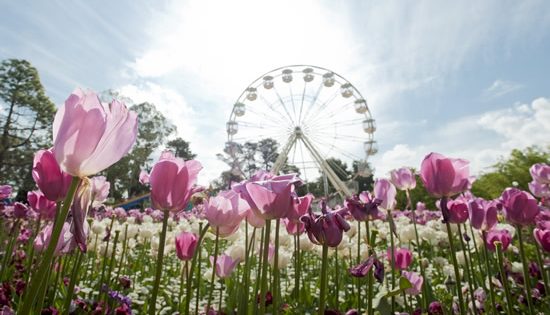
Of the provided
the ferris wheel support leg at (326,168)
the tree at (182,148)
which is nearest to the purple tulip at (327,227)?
Answer: the ferris wheel support leg at (326,168)

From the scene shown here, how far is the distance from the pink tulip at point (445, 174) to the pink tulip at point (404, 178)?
0.80 metres

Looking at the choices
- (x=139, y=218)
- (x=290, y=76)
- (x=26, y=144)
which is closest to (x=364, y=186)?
(x=290, y=76)

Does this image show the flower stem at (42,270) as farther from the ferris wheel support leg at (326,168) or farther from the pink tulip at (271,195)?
the ferris wheel support leg at (326,168)

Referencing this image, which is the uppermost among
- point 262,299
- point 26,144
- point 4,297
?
point 26,144

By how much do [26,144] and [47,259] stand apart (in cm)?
2703

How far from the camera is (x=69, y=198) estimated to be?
0.51m

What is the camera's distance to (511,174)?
47.6ft

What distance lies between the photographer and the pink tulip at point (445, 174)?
1095 millimetres

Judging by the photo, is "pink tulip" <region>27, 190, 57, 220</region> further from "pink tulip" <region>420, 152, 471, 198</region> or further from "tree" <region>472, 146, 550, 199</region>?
"tree" <region>472, 146, 550, 199</region>

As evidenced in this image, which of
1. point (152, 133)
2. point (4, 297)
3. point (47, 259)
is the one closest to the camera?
point (47, 259)

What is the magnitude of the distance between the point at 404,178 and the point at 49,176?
1.72 m

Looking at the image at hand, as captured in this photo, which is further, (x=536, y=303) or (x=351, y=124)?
(x=351, y=124)

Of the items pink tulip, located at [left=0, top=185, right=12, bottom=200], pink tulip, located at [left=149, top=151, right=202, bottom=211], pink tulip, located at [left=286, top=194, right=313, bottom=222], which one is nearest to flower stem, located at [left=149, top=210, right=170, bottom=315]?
pink tulip, located at [left=149, top=151, right=202, bottom=211]

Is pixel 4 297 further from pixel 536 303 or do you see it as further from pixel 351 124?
pixel 351 124
